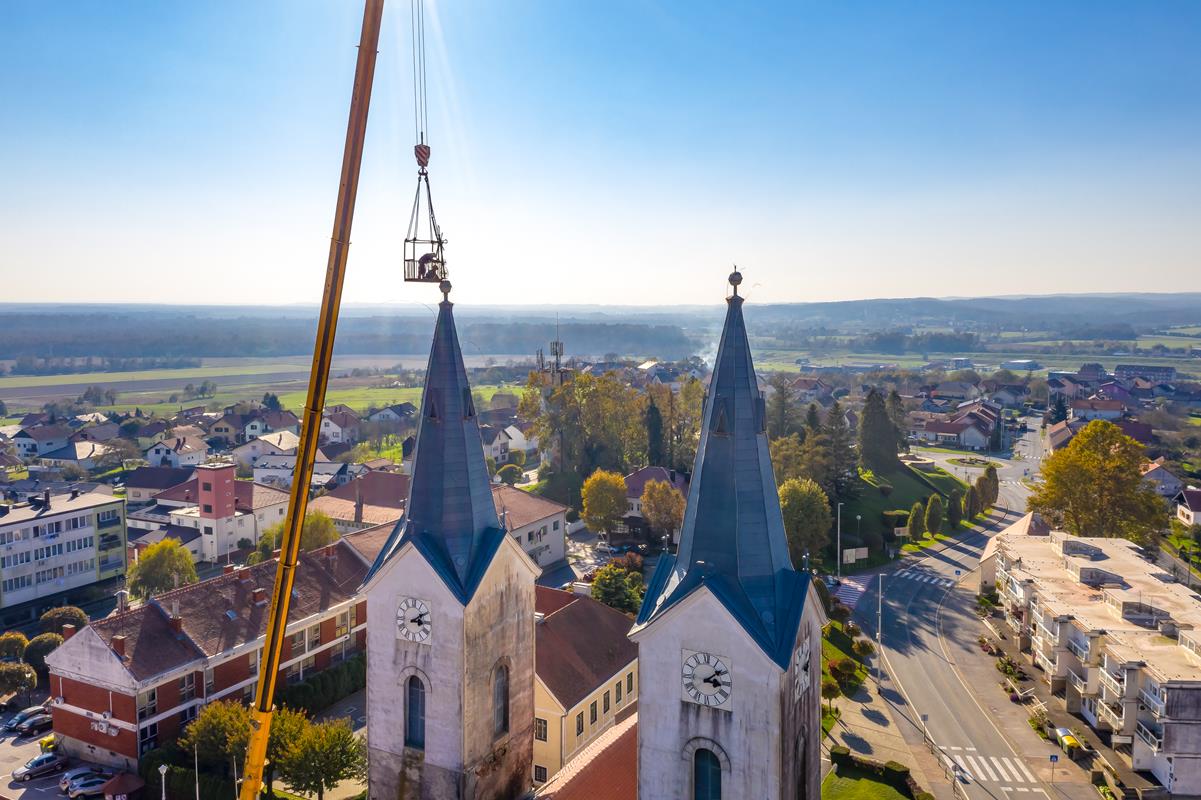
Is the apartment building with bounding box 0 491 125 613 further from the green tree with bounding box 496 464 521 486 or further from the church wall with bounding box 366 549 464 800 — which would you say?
the church wall with bounding box 366 549 464 800

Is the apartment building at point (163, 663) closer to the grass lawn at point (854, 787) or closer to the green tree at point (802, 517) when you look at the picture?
the grass lawn at point (854, 787)

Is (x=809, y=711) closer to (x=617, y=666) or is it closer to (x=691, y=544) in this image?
(x=691, y=544)

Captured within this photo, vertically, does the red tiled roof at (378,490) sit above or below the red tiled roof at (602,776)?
below

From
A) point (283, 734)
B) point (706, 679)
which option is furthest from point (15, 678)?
point (706, 679)

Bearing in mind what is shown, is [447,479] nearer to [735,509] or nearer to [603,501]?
[735,509]

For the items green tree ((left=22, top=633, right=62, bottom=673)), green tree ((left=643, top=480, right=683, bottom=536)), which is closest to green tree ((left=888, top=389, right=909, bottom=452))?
green tree ((left=643, top=480, right=683, bottom=536))

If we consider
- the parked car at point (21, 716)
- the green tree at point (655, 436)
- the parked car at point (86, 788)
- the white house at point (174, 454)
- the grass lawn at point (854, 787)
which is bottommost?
the grass lawn at point (854, 787)

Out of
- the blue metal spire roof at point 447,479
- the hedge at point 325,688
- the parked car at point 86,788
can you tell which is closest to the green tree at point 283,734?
the hedge at point 325,688
